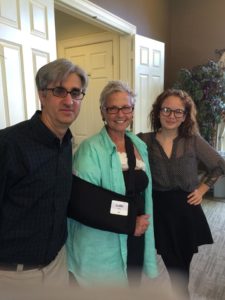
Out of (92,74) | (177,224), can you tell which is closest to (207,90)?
(92,74)

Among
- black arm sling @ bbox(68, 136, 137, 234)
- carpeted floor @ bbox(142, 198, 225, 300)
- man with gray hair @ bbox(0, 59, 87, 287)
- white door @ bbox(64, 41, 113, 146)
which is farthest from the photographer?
white door @ bbox(64, 41, 113, 146)

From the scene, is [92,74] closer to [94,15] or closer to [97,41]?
[97,41]

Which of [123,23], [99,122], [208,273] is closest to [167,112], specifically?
[208,273]

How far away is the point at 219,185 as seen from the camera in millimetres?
3793

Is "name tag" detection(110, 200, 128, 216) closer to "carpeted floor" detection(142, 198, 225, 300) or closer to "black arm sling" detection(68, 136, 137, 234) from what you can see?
"black arm sling" detection(68, 136, 137, 234)

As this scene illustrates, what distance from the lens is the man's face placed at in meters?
0.98

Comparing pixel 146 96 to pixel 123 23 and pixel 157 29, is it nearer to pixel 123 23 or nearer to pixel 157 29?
pixel 123 23

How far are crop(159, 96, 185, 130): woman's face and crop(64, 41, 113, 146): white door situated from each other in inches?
80.3

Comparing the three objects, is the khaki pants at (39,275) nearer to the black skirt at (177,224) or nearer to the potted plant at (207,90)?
the black skirt at (177,224)

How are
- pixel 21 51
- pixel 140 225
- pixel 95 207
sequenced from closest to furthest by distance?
pixel 95 207, pixel 140 225, pixel 21 51

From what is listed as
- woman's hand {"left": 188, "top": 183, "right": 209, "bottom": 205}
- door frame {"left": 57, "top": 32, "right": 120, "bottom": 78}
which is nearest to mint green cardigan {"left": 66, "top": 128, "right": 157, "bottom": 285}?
woman's hand {"left": 188, "top": 183, "right": 209, "bottom": 205}

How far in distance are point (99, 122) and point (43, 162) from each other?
2.76 meters

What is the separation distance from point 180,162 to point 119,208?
0.55 m

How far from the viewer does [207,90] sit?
11.3ft
